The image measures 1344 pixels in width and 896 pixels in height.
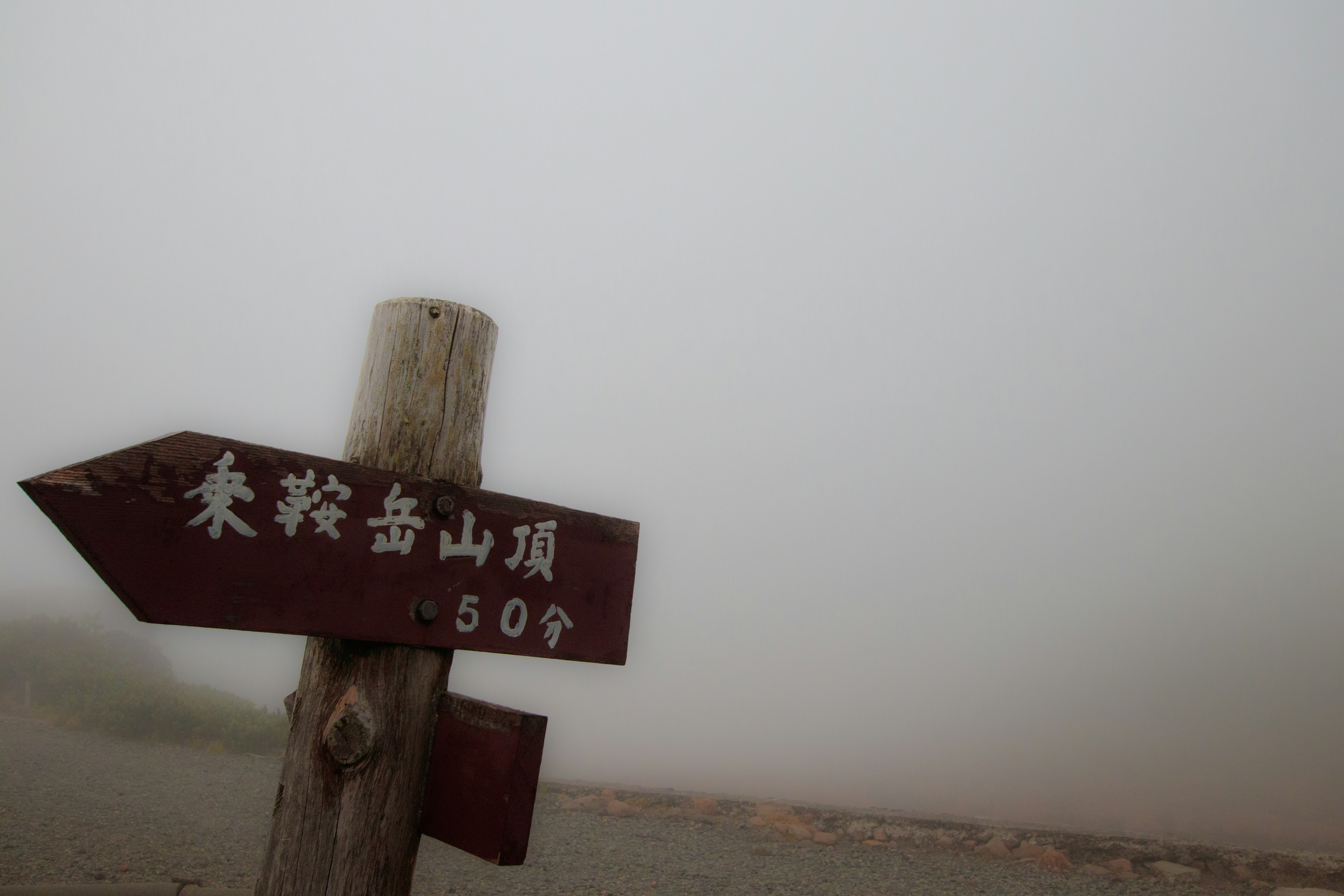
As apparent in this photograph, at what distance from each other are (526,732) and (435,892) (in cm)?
610

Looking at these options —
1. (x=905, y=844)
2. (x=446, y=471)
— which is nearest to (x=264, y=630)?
(x=446, y=471)

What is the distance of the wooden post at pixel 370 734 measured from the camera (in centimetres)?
158

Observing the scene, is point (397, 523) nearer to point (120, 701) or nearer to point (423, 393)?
point (423, 393)

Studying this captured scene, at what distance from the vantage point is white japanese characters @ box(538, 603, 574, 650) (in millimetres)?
1811

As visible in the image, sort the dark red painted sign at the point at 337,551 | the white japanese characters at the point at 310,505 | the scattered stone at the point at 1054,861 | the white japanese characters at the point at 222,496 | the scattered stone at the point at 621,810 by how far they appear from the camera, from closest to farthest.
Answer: the dark red painted sign at the point at 337,551, the white japanese characters at the point at 222,496, the white japanese characters at the point at 310,505, the scattered stone at the point at 1054,861, the scattered stone at the point at 621,810

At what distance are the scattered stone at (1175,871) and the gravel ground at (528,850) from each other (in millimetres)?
127

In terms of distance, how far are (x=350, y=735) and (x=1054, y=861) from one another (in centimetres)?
1025

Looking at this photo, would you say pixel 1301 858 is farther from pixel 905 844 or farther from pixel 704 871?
pixel 704 871

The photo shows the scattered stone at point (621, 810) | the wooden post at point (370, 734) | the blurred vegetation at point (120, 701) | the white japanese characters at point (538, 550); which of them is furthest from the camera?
the blurred vegetation at point (120, 701)

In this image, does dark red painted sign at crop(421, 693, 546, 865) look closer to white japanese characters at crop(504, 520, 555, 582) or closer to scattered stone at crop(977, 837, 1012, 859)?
white japanese characters at crop(504, 520, 555, 582)

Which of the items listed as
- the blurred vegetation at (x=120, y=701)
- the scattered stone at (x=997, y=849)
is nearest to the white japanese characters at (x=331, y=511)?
the scattered stone at (x=997, y=849)

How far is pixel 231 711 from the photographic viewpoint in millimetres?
12625

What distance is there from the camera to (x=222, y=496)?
1401 mm

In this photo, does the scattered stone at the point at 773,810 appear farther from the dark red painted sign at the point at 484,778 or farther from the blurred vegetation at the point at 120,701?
the dark red painted sign at the point at 484,778
